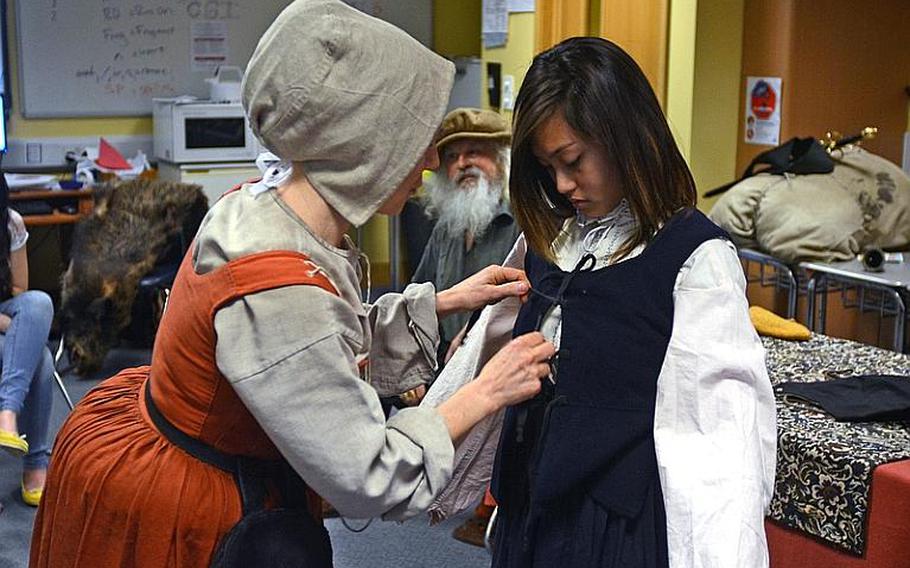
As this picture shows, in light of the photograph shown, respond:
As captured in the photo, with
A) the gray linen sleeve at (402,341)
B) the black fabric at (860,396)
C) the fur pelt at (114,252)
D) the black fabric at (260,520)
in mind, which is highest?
the gray linen sleeve at (402,341)

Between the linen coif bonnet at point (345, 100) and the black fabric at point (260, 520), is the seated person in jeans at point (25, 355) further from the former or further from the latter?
the linen coif bonnet at point (345, 100)

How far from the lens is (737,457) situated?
4.42ft

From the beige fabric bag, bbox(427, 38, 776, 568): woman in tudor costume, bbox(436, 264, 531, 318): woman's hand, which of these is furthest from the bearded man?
bbox(427, 38, 776, 568): woman in tudor costume

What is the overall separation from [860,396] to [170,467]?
1.41 m

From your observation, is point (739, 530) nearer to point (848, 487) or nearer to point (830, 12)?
point (848, 487)

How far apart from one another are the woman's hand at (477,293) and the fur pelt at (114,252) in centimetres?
316

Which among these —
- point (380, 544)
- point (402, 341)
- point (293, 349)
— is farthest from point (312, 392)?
point (380, 544)

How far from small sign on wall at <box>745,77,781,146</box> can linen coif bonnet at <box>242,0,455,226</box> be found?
302 centimetres

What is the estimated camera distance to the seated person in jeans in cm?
342

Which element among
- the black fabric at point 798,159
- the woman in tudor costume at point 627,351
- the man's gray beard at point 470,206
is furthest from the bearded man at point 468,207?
the woman in tudor costume at point 627,351

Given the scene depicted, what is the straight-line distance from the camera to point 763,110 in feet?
13.6

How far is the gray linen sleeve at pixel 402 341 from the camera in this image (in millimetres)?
1654

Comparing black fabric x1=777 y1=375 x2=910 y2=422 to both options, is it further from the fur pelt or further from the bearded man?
the fur pelt

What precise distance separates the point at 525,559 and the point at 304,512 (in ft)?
1.22
